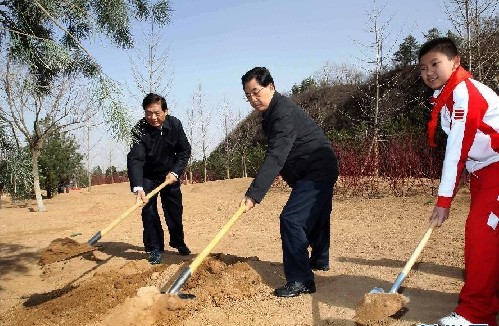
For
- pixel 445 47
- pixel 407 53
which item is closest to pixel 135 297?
pixel 445 47

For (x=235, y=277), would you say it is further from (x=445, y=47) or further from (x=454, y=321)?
(x=445, y=47)

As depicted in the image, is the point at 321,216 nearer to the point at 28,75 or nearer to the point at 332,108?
the point at 28,75

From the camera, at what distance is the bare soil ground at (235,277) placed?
2910 millimetres

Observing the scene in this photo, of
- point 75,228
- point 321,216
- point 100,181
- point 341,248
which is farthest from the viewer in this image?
point 100,181

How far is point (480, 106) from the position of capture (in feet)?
8.12

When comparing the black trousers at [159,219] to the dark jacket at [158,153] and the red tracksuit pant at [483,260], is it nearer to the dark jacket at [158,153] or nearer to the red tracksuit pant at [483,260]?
the dark jacket at [158,153]

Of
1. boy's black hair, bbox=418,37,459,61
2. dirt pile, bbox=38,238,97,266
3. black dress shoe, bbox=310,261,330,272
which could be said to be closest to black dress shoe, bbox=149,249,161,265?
dirt pile, bbox=38,238,97,266

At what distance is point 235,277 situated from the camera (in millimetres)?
3551

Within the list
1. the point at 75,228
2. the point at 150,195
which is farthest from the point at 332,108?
the point at 150,195

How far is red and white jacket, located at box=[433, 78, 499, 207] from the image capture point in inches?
97.0

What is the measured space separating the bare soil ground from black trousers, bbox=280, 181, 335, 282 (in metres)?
0.21

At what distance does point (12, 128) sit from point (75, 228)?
205 inches

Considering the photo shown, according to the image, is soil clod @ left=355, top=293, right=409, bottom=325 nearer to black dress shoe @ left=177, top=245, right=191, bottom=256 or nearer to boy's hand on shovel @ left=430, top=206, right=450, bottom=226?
boy's hand on shovel @ left=430, top=206, right=450, bottom=226

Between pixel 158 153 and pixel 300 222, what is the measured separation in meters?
2.15
